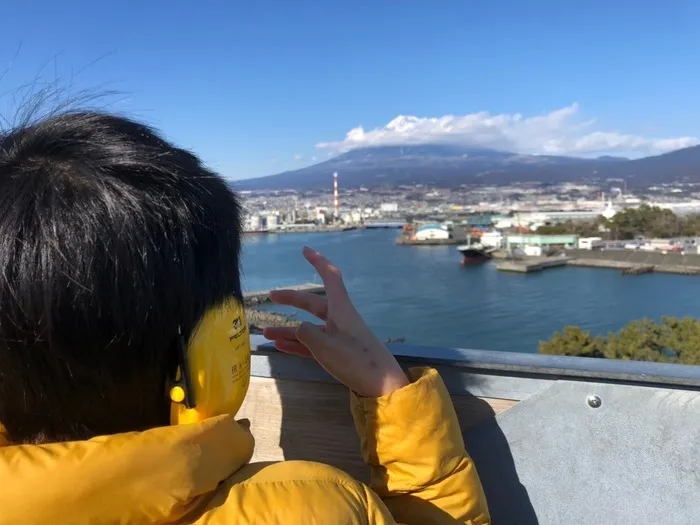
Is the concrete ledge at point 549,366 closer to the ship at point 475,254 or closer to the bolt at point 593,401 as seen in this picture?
the bolt at point 593,401

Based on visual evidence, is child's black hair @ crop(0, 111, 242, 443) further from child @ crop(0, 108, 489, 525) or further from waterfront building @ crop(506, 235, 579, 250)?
waterfront building @ crop(506, 235, 579, 250)

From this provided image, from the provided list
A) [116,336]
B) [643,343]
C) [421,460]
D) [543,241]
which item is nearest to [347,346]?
[421,460]

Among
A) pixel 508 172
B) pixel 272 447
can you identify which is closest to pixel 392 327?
pixel 272 447

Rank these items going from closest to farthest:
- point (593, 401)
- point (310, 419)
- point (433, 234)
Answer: point (593, 401)
point (310, 419)
point (433, 234)

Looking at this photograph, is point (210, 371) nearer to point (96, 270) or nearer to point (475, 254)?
point (96, 270)

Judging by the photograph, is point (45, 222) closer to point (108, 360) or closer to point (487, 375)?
point (108, 360)
